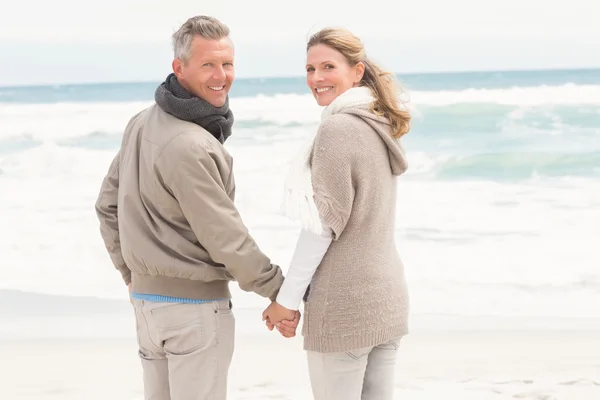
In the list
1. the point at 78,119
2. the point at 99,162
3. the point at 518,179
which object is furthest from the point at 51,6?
the point at 518,179

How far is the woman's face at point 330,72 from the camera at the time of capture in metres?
2.64

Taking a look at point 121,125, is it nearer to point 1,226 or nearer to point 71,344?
point 1,226

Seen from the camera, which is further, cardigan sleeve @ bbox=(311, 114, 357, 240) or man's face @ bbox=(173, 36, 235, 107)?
man's face @ bbox=(173, 36, 235, 107)

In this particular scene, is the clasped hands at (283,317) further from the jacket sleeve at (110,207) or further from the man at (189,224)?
the jacket sleeve at (110,207)

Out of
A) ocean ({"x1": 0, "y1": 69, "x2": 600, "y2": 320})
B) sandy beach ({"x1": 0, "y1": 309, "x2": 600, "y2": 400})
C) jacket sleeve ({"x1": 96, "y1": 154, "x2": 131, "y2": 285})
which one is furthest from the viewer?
ocean ({"x1": 0, "y1": 69, "x2": 600, "y2": 320})

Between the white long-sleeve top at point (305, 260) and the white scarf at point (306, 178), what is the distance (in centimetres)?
4

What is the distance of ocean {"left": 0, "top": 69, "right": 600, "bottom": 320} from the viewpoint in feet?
21.5

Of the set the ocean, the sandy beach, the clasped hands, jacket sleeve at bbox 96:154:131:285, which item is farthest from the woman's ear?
the sandy beach

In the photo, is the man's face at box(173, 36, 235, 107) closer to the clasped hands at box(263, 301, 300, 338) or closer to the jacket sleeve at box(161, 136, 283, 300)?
the jacket sleeve at box(161, 136, 283, 300)

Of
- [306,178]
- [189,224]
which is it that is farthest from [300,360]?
[306,178]

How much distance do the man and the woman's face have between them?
0.89 ft

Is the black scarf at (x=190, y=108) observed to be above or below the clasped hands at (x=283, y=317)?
above

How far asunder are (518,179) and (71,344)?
352 inches

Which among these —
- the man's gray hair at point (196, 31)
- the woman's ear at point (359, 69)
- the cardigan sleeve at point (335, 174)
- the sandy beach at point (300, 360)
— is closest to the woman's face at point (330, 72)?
the woman's ear at point (359, 69)
